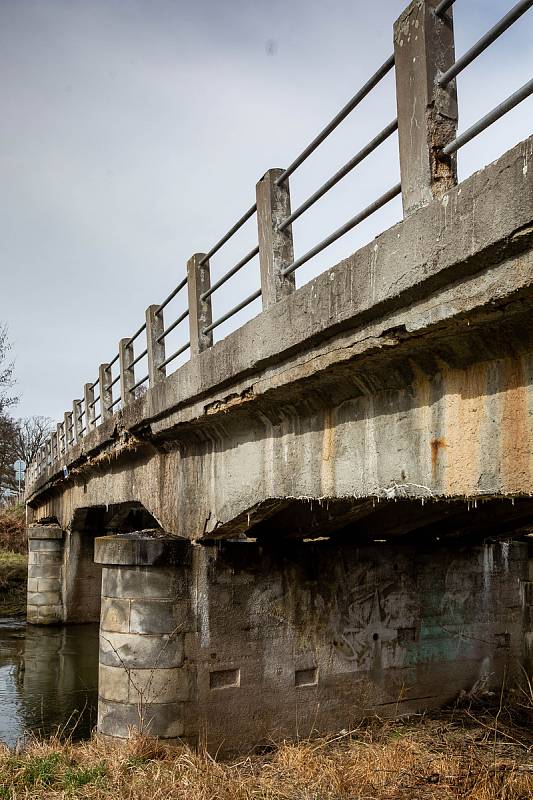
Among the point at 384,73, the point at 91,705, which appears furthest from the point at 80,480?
the point at 384,73

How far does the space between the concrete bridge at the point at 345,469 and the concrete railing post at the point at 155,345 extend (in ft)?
0.10

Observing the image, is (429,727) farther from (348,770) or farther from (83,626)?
(83,626)

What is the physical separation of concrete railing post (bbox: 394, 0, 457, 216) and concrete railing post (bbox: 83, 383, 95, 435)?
37.3 feet

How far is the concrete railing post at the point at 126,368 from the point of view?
1101cm

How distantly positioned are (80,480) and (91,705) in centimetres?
491

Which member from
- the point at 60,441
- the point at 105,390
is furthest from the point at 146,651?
Answer: the point at 60,441

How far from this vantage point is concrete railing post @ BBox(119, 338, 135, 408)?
1101cm

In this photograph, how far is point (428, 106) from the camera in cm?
398

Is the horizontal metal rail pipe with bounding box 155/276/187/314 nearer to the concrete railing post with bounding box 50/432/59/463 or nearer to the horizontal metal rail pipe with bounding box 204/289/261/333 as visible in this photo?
the horizontal metal rail pipe with bounding box 204/289/261/333

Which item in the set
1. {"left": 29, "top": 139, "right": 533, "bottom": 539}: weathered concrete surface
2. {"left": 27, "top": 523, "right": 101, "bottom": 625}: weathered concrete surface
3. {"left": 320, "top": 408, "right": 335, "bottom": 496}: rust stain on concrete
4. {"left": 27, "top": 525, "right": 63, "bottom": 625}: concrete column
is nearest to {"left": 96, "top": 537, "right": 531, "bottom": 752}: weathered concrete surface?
{"left": 29, "top": 139, "right": 533, "bottom": 539}: weathered concrete surface

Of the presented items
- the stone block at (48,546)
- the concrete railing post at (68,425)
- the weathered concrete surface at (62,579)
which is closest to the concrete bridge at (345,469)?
the concrete railing post at (68,425)

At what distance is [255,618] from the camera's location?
8180 mm

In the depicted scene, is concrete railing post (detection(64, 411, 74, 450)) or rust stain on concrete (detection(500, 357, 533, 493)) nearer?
rust stain on concrete (detection(500, 357, 533, 493))

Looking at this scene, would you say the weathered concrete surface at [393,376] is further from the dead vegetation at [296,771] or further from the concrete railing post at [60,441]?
the concrete railing post at [60,441]
